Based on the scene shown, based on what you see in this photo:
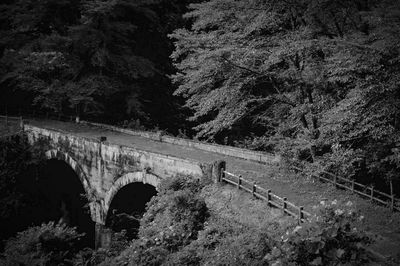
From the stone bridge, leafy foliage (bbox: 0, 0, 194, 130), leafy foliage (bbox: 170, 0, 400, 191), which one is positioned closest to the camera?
leafy foliage (bbox: 170, 0, 400, 191)

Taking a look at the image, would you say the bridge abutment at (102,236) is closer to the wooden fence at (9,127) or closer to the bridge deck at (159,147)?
the bridge deck at (159,147)

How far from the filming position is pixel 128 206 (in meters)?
19.0

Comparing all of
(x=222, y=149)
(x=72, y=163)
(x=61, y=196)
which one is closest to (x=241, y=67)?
(x=222, y=149)

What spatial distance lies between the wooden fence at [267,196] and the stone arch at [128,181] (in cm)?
327

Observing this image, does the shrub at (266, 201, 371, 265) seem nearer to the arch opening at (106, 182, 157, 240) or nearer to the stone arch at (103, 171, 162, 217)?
the stone arch at (103, 171, 162, 217)

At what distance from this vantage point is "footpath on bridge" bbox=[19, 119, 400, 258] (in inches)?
409

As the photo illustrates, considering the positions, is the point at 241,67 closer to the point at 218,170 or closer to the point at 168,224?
the point at 218,170

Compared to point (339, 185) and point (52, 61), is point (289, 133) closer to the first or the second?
point (339, 185)

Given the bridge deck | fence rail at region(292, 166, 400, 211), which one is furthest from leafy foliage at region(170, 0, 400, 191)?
the bridge deck

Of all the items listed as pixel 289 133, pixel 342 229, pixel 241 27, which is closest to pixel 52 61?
pixel 241 27

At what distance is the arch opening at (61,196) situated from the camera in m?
22.5

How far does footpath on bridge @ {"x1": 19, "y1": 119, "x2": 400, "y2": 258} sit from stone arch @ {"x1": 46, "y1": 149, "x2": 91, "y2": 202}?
97.3 inches

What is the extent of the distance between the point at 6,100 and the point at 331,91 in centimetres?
2851

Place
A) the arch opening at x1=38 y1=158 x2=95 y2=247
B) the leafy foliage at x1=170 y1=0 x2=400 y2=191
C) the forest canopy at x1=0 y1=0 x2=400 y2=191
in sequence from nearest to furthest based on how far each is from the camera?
the leafy foliage at x1=170 y1=0 x2=400 y2=191 → the forest canopy at x1=0 y1=0 x2=400 y2=191 → the arch opening at x1=38 y1=158 x2=95 y2=247
